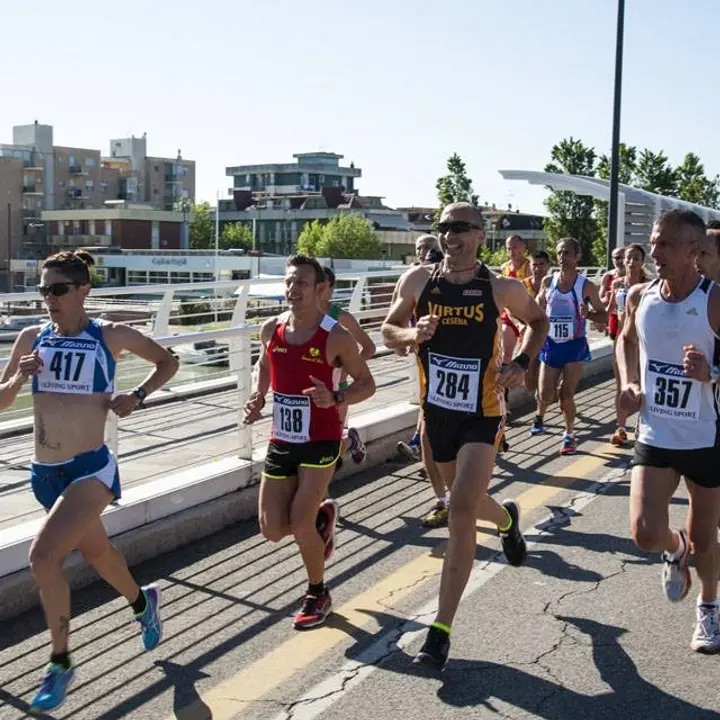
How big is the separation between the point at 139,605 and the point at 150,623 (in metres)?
0.10

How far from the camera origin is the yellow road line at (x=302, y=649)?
475 cm

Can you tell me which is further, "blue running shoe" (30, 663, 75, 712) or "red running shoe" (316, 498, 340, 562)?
"red running shoe" (316, 498, 340, 562)

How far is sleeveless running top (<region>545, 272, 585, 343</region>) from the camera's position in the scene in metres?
11.2

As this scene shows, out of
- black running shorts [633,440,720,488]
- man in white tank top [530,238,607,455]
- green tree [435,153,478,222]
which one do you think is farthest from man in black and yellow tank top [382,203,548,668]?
green tree [435,153,478,222]

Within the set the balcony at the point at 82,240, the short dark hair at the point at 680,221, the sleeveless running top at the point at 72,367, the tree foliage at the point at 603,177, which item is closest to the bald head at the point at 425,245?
the short dark hair at the point at 680,221

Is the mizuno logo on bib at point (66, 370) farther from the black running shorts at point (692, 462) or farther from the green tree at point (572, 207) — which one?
the green tree at point (572, 207)

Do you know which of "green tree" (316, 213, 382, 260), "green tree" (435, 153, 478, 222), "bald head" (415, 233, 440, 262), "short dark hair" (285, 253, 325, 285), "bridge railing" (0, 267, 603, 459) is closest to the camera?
"short dark hair" (285, 253, 325, 285)

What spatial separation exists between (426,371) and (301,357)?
2.19 feet

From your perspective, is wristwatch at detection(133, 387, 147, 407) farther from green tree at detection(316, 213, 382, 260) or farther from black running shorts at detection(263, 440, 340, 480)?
green tree at detection(316, 213, 382, 260)

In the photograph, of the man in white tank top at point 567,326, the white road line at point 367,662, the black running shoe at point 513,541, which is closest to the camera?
the white road line at point 367,662

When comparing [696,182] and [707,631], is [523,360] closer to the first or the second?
[707,631]

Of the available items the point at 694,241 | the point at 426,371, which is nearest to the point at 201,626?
the point at 426,371

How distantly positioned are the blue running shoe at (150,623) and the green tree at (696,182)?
164 feet

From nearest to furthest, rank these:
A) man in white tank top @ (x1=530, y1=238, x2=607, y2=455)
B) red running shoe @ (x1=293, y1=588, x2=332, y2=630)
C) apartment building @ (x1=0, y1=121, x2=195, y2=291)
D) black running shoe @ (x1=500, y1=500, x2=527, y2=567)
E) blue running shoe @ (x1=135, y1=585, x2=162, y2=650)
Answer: blue running shoe @ (x1=135, y1=585, x2=162, y2=650)
red running shoe @ (x1=293, y1=588, x2=332, y2=630)
black running shoe @ (x1=500, y1=500, x2=527, y2=567)
man in white tank top @ (x1=530, y1=238, x2=607, y2=455)
apartment building @ (x1=0, y1=121, x2=195, y2=291)
